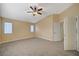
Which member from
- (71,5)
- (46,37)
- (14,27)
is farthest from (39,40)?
(71,5)

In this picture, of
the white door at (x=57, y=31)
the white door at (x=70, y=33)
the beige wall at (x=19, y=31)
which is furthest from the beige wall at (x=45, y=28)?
the white door at (x=70, y=33)

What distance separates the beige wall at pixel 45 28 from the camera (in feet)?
9.62

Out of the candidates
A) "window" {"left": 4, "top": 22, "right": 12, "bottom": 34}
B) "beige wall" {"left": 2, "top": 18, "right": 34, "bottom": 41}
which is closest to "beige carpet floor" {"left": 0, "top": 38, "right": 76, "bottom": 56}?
"beige wall" {"left": 2, "top": 18, "right": 34, "bottom": 41}

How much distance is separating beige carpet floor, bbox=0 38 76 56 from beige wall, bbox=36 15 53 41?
149mm

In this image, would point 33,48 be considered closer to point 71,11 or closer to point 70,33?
point 70,33

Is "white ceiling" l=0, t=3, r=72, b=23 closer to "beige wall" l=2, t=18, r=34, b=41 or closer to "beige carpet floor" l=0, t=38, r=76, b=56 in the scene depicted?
"beige wall" l=2, t=18, r=34, b=41

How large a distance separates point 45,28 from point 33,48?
52 cm

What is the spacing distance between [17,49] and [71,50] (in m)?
1.13

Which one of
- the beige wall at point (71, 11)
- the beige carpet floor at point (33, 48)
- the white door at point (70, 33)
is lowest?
the beige carpet floor at point (33, 48)

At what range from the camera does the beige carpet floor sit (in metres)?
2.70

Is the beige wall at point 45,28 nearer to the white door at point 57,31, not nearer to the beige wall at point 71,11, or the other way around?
the white door at point 57,31

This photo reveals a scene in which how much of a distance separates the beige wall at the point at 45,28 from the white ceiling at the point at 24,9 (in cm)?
13

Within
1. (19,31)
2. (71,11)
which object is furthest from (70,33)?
(19,31)

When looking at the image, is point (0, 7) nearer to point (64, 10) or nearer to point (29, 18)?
point (29, 18)
